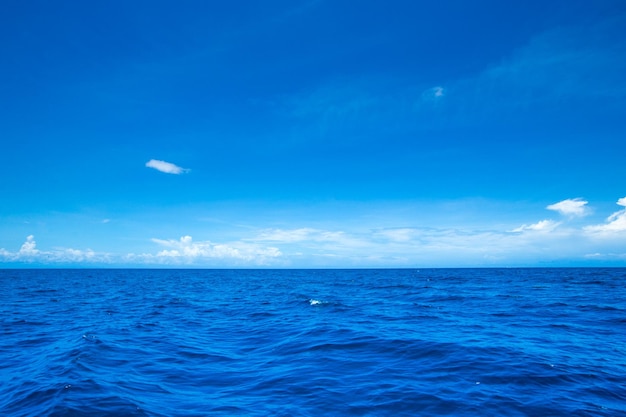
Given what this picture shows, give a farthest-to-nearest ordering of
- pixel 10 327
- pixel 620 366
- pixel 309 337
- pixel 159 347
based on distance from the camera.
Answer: pixel 10 327 → pixel 309 337 → pixel 159 347 → pixel 620 366

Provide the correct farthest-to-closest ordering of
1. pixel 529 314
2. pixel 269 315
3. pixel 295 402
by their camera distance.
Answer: pixel 269 315, pixel 529 314, pixel 295 402

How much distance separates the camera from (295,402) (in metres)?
9.23

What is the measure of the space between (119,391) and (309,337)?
9.40 m

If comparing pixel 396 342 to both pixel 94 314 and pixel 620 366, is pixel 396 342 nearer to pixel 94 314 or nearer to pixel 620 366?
pixel 620 366

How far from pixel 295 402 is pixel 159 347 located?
9207mm

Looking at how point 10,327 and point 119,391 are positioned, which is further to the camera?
point 10,327

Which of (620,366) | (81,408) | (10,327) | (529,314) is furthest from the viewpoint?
(529,314)

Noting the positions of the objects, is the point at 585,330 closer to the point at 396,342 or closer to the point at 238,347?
the point at 396,342

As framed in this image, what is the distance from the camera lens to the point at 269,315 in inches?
1007

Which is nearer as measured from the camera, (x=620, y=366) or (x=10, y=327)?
(x=620, y=366)

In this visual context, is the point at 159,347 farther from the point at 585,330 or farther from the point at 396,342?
the point at 585,330

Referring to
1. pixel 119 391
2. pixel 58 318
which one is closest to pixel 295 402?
pixel 119 391

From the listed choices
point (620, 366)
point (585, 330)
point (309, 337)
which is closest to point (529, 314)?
point (585, 330)

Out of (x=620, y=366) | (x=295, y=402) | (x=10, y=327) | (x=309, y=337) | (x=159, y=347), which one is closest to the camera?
(x=295, y=402)
